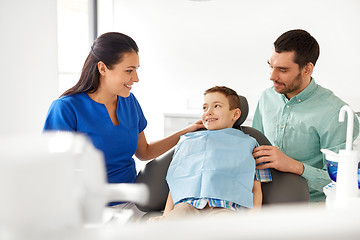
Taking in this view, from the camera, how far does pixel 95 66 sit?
5.33 ft

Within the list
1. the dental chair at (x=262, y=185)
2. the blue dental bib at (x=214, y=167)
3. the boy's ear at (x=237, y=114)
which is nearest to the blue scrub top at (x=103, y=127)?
the dental chair at (x=262, y=185)

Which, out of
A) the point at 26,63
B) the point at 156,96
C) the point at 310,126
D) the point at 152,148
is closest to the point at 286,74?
the point at 310,126

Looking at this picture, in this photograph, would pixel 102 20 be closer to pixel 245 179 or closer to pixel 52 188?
pixel 245 179

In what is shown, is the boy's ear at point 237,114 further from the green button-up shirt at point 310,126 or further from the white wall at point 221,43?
the white wall at point 221,43

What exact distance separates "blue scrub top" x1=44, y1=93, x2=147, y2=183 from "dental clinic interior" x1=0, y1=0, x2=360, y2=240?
113mm

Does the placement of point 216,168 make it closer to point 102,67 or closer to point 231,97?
point 231,97

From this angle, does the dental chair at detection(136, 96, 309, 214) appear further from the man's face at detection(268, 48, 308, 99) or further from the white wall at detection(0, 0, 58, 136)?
the white wall at detection(0, 0, 58, 136)

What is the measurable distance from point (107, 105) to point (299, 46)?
94cm

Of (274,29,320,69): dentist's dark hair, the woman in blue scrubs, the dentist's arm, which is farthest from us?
the dentist's arm

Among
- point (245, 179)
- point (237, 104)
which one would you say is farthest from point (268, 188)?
point (237, 104)

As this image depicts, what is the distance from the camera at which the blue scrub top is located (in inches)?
60.2

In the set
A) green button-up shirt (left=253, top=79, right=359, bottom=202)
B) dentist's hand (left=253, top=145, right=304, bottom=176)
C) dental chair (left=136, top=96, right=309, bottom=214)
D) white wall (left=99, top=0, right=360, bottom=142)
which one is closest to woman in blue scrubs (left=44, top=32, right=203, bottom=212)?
dental chair (left=136, top=96, right=309, bottom=214)

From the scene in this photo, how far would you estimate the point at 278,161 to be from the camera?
1.46 metres

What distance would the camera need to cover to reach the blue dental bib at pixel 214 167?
4.83 feet
